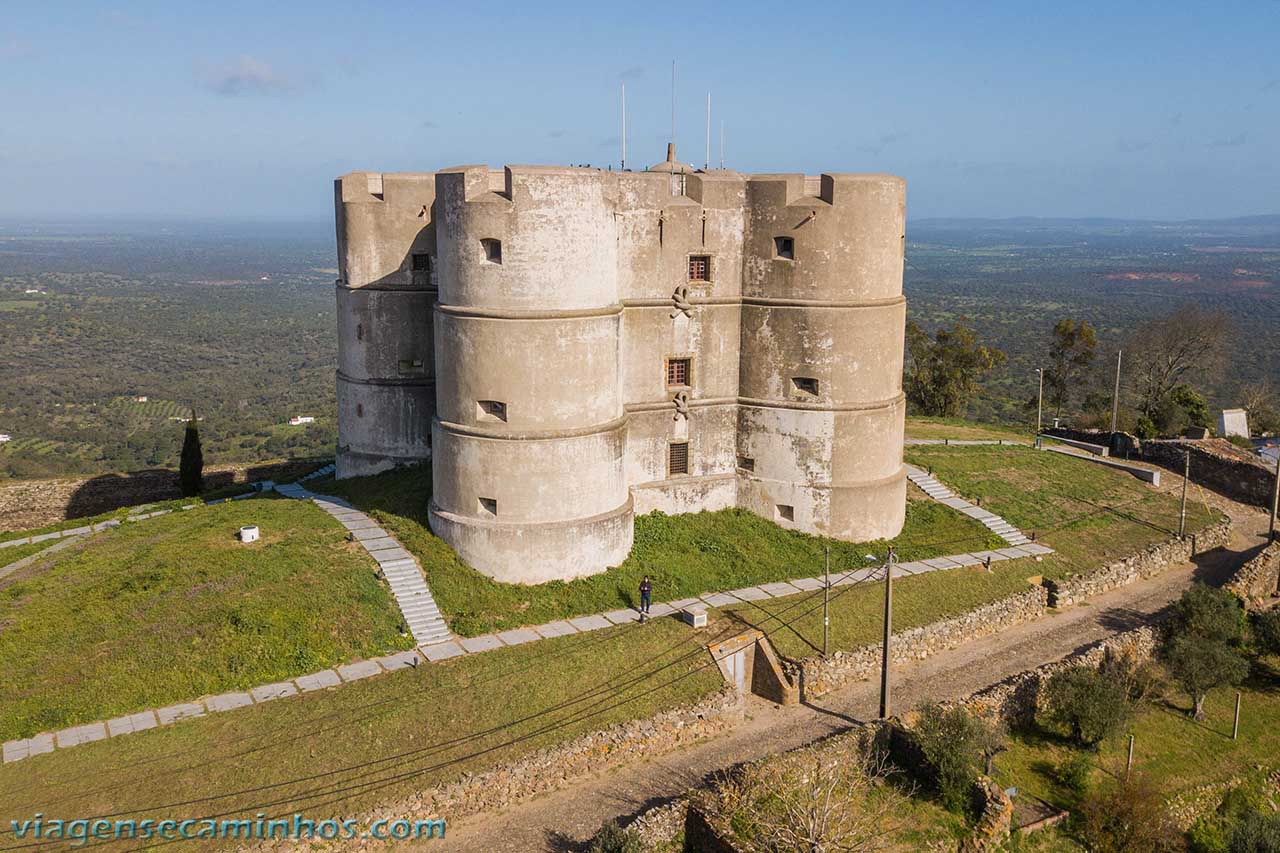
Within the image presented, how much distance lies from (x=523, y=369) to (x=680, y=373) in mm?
6990

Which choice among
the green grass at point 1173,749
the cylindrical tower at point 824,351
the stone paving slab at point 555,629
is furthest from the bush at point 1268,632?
the stone paving slab at point 555,629

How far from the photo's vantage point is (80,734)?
20.2 m

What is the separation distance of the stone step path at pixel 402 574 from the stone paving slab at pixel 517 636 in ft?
→ 4.60

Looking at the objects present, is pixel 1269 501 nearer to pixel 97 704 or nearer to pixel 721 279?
pixel 721 279

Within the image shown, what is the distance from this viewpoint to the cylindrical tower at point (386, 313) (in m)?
33.2

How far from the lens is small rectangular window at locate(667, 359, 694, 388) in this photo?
31891mm

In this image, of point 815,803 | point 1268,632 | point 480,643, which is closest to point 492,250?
point 480,643

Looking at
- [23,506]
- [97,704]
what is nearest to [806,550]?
[97,704]

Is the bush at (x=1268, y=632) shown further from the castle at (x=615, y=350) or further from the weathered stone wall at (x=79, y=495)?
the weathered stone wall at (x=79, y=495)

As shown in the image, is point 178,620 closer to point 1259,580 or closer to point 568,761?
point 568,761

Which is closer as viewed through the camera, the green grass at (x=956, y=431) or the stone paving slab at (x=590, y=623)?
the stone paving slab at (x=590, y=623)

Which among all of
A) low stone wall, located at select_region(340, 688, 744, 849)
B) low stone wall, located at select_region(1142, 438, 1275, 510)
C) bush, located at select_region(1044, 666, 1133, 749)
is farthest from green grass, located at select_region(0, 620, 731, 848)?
low stone wall, located at select_region(1142, 438, 1275, 510)

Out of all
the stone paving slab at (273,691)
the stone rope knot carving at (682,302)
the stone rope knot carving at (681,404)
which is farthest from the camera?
the stone rope knot carving at (681,404)

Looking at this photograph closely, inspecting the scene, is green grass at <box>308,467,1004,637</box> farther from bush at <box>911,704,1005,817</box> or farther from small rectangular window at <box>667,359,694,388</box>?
bush at <box>911,704,1005,817</box>
